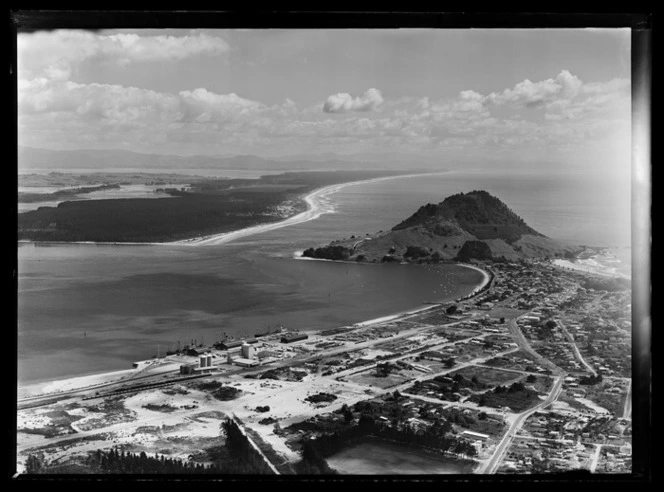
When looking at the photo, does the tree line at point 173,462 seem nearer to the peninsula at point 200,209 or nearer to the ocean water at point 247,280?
the ocean water at point 247,280

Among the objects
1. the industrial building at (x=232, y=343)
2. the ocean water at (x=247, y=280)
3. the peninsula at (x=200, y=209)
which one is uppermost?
the peninsula at (x=200, y=209)

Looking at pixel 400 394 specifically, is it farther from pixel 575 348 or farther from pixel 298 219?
pixel 298 219

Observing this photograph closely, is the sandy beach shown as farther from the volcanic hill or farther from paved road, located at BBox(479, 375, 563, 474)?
paved road, located at BBox(479, 375, 563, 474)

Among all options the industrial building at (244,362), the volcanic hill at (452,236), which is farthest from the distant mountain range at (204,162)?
the industrial building at (244,362)

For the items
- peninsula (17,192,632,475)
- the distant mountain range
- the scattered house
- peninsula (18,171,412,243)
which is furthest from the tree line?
the distant mountain range

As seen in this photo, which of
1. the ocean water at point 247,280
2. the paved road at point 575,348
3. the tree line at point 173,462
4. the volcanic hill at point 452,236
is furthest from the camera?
the volcanic hill at point 452,236

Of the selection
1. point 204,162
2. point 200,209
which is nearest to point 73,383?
point 200,209
